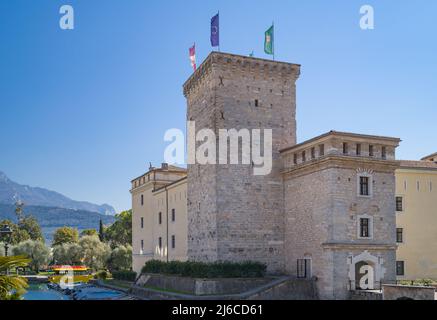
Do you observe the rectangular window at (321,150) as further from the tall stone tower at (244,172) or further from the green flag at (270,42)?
the green flag at (270,42)

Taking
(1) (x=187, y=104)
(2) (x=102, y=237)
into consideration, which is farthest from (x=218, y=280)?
(2) (x=102, y=237)

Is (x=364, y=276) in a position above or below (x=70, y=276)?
above

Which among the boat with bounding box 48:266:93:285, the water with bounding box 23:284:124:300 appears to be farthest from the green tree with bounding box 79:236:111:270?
the water with bounding box 23:284:124:300

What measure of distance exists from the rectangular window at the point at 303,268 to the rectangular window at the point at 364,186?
5.03 meters

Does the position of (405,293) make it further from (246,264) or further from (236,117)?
(236,117)

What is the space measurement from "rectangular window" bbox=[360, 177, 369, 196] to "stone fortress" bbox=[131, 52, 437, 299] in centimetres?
6

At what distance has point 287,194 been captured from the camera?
33750 millimetres

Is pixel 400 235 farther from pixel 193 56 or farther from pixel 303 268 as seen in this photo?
pixel 193 56

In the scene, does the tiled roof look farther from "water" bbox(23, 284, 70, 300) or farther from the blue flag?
"water" bbox(23, 284, 70, 300)

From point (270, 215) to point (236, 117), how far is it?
6.61 meters

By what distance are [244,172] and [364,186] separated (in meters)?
7.56

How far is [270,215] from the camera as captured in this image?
1330 inches

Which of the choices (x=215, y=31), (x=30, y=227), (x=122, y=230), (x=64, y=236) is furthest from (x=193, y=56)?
(x=30, y=227)

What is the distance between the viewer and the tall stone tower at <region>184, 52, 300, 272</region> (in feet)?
108
